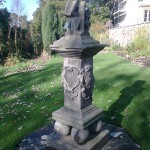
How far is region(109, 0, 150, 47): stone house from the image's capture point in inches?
707

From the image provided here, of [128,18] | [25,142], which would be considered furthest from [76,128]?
[128,18]

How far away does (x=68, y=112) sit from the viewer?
3.80m

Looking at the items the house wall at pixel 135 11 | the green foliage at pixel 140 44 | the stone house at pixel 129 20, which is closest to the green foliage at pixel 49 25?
the stone house at pixel 129 20

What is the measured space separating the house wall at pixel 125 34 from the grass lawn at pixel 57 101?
7.71 m

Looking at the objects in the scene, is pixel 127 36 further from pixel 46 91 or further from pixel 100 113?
pixel 100 113

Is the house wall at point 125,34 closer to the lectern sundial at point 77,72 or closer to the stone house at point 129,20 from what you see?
the stone house at point 129,20

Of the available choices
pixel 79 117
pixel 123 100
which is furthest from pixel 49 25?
pixel 79 117

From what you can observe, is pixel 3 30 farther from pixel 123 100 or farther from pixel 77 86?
pixel 77 86

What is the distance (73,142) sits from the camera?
374 cm

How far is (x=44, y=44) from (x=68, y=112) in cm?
1490

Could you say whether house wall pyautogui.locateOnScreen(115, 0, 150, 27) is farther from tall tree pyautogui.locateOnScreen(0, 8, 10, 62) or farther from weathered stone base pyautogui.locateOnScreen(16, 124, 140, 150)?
weathered stone base pyautogui.locateOnScreen(16, 124, 140, 150)

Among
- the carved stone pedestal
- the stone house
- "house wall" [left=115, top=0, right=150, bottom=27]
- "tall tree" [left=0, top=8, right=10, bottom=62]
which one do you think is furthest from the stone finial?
"house wall" [left=115, top=0, right=150, bottom=27]

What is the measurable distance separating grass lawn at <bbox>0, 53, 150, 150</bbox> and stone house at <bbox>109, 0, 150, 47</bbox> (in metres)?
8.45

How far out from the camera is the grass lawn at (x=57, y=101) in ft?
15.7
